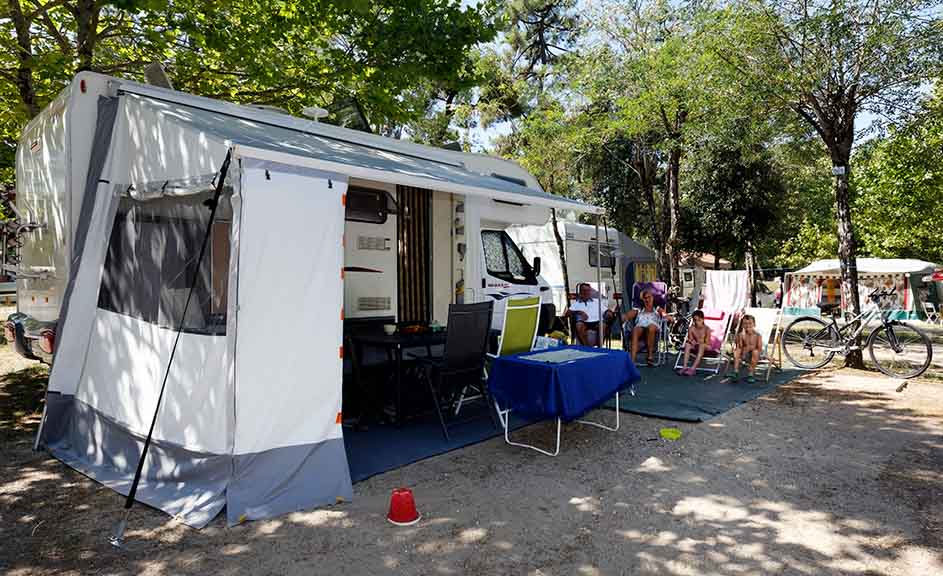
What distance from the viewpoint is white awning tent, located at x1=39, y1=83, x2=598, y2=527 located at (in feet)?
9.95

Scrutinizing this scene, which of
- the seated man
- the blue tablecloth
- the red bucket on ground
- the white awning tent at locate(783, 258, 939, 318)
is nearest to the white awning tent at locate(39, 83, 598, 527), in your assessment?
the red bucket on ground

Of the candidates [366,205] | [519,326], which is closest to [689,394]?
[519,326]

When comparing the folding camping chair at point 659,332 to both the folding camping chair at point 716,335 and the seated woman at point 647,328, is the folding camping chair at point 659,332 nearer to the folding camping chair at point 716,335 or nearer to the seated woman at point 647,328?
the seated woman at point 647,328

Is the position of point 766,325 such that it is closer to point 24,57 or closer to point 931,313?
point 24,57

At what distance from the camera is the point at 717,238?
16562mm

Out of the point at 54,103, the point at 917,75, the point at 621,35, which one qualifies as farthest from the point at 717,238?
the point at 54,103

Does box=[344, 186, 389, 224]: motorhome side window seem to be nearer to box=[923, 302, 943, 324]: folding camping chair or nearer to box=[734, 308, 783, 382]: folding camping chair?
box=[734, 308, 783, 382]: folding camping chair

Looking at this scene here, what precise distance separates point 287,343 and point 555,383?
1.67m

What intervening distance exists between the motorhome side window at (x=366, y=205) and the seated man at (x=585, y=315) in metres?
3.42

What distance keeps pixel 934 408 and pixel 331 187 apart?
209 inches

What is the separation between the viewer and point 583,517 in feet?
9.96

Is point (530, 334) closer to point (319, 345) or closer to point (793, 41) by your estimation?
point (319, 345)

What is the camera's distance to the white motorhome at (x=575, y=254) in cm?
1135

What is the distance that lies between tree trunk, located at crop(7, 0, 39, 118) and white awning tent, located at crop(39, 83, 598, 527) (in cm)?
264
